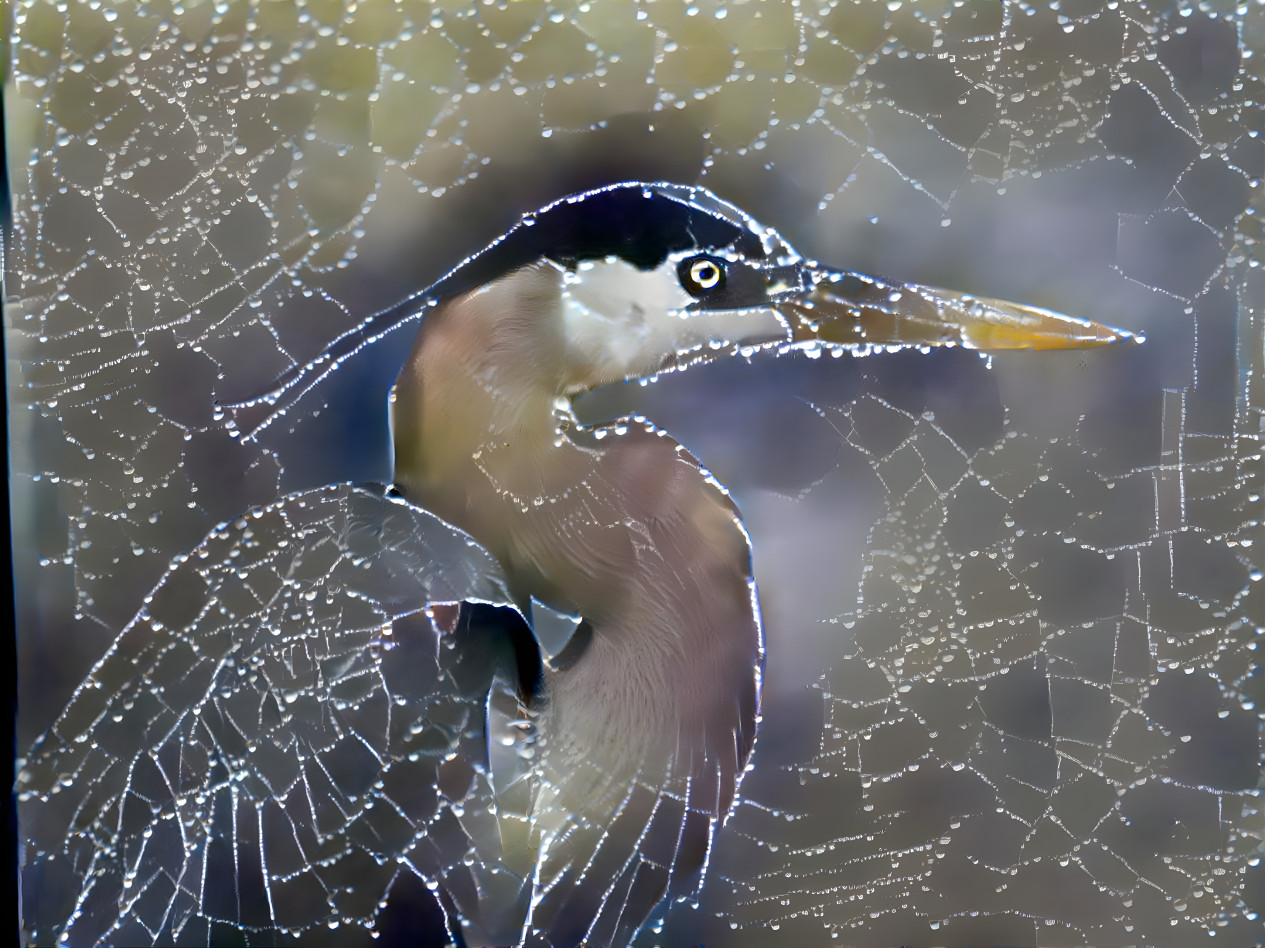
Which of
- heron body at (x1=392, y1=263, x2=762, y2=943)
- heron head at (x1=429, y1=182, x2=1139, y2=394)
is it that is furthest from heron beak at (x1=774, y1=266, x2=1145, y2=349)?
heron body at (x1=392, y1=263, x2=762, y2=943)

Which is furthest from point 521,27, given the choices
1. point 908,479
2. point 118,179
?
point 908,479

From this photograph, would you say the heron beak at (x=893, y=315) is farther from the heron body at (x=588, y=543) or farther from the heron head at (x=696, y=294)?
the heron body at (x=588, y=543)

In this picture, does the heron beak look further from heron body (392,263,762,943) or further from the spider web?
heron body (392,263,762,943)

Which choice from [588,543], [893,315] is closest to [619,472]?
[588,543]

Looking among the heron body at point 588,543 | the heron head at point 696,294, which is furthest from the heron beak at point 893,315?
the heron body at point 588,543

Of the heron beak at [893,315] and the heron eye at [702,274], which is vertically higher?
the heron eye at [702,274]

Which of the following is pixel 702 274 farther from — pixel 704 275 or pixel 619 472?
pixel 619 472

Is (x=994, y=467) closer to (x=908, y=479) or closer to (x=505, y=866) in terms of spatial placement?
(x=908, y=479)
